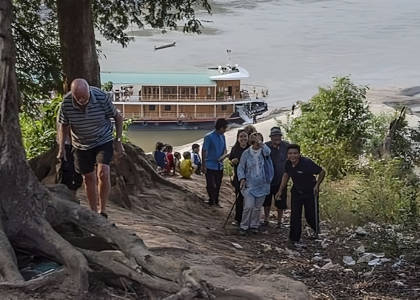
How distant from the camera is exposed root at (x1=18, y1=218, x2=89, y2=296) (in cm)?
498

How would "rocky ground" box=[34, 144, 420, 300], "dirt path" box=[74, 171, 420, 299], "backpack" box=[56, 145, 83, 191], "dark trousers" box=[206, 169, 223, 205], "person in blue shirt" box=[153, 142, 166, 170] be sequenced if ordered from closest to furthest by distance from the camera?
"rocky ground" box=[34, 144, 420, 300], "dirt path" box=[74, 171, 420, 299], "backpack" box=[56, 145, 83, 191], "dark trousers" box=[206, 169, 223, 205], "person in blue shirt" box=[153, 142, 166, 170]

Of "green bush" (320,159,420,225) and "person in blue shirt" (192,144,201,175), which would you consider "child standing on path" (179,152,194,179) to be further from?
"green bush" (320,159,420,225)

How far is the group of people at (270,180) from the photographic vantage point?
8.96 meters

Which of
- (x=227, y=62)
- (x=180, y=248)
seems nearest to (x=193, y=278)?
(x=180, y=248)

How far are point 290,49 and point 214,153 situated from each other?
41295mm

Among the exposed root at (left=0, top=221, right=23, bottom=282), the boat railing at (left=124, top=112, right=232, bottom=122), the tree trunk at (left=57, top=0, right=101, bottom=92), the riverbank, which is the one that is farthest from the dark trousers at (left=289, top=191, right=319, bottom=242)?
the boat railing at (left=124, top=112, right=232, bottom=122)

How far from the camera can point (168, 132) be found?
129 feet

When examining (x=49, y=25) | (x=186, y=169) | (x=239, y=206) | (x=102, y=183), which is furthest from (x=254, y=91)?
(x=102, y=183)

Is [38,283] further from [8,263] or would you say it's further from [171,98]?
[171,98]

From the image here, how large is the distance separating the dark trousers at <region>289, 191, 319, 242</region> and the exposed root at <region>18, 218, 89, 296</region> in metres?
3.99

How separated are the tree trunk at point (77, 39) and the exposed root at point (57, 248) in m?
4.42

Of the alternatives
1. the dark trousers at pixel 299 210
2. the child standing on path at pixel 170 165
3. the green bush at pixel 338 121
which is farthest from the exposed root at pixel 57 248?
the green bush at pixel 338 121

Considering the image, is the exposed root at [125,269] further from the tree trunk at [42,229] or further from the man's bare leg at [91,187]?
the man's bare leg at [91,187]

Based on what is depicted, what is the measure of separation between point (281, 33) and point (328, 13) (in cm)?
1165
